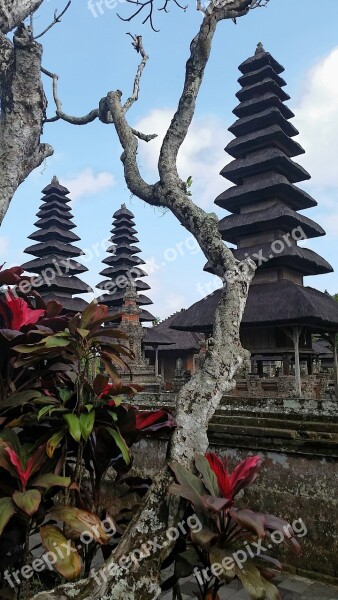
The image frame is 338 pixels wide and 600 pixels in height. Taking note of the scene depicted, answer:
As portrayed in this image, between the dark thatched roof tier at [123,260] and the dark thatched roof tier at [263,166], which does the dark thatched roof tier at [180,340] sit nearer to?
the dark thatched roof tier at [123,260]

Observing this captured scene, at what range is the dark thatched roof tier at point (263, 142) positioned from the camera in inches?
645

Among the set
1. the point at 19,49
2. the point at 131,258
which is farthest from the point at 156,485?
the point at 131,258

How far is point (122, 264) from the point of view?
1265 inches

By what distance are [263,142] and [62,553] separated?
646 inches

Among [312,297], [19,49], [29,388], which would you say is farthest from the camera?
[312,297]

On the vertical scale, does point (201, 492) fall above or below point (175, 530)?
above

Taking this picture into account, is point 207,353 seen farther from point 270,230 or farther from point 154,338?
point 154,338

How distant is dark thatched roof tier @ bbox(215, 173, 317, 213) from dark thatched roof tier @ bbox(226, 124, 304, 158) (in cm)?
134

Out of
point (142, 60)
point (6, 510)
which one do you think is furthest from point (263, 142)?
point (6, 510)

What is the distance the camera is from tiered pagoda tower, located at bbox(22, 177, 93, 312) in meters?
24.2

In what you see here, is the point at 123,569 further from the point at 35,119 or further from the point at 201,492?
the point at 35,119

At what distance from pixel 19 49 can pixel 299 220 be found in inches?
447

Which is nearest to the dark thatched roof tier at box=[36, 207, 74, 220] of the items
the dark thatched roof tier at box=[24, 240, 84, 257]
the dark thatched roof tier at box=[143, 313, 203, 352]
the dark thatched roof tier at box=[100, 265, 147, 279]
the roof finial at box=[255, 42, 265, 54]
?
the dark thatched roof tier at box=[24, 240, 84, 257]

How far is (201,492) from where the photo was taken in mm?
2598
